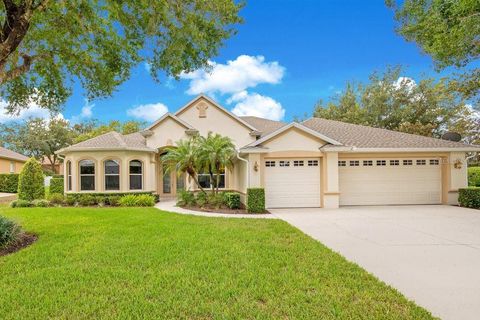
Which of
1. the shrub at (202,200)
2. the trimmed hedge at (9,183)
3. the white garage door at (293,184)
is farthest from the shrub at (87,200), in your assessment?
the trimmed hedge at (9,183)

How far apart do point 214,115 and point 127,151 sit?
5.99 metres

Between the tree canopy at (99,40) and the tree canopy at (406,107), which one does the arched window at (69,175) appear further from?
the tree canopy at (406,107)

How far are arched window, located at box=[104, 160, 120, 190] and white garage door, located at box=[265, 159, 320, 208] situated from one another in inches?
348

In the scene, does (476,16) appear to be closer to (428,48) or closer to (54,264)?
(428,48)

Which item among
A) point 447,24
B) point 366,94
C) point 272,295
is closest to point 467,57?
point 447,24

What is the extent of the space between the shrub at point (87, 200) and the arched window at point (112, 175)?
1010 millimetres

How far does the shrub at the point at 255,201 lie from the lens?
1243 cm

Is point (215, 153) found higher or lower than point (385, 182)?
higher

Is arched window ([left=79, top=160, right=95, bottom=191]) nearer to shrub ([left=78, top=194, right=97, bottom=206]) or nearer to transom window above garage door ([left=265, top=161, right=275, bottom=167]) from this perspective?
shrub ([left=78, top=194, right=97, bottom=206])

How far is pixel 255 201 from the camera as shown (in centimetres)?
1245

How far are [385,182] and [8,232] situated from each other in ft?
49.1

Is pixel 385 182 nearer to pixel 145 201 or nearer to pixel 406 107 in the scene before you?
pixel 145 201

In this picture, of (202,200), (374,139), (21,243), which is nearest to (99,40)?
(21,243)

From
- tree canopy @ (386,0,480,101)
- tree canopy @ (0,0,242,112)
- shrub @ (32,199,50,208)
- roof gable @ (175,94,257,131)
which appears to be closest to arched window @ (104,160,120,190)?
shrub @ (32,199,50,208)
